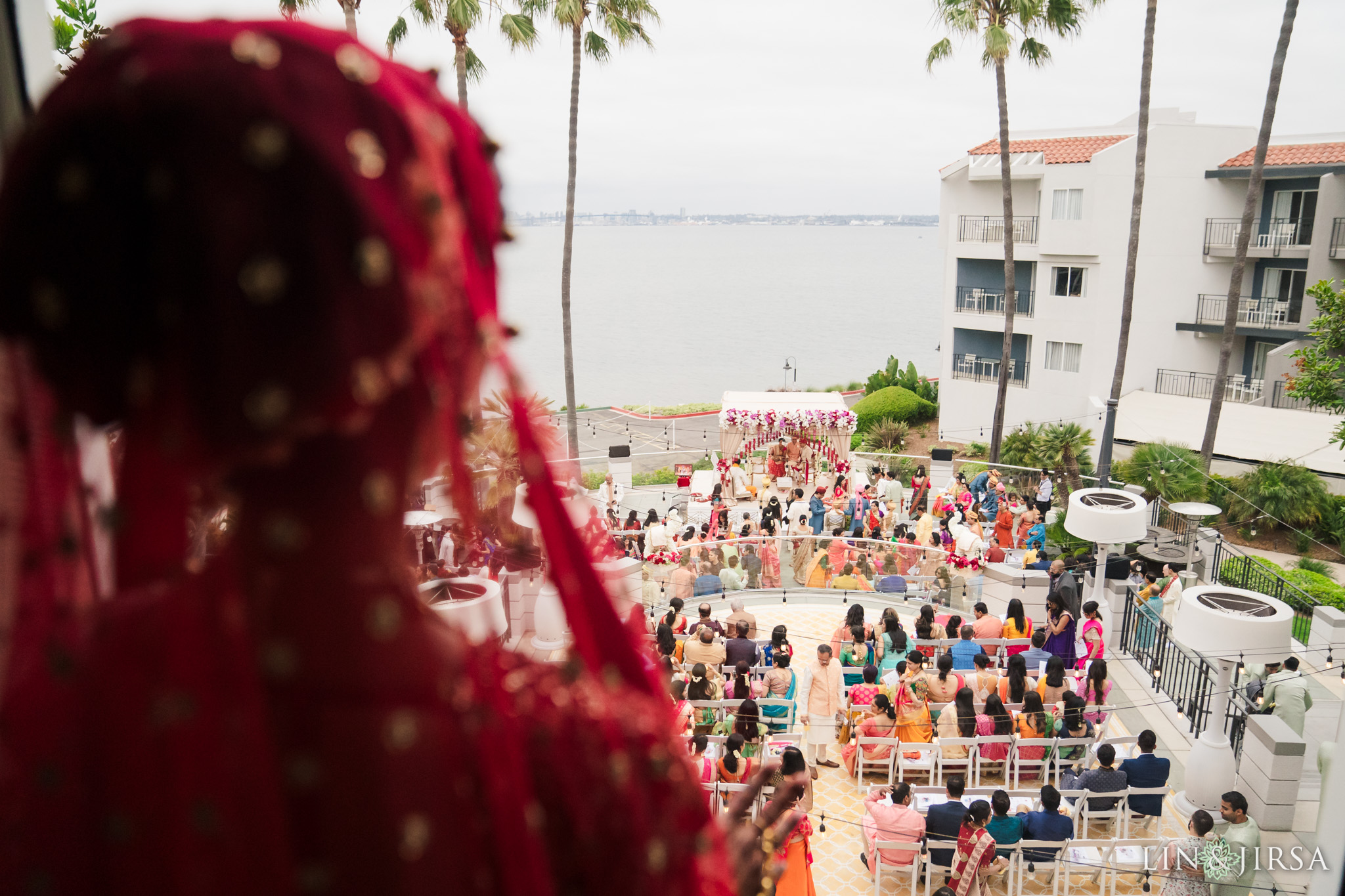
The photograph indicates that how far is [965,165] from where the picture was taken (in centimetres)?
2486

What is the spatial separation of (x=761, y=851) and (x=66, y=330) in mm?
731

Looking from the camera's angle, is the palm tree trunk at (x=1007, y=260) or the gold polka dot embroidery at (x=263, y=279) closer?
the gold polka dot embroidery at (x=263, y=279)

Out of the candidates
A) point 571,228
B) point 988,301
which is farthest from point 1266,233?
point 571,228

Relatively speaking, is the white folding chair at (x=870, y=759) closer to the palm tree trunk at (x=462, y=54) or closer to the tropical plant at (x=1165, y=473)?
the tropical plant at (x=1165, y=473)

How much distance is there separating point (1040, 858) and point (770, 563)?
5312mm

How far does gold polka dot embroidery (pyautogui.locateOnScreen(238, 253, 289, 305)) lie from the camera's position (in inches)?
20.2

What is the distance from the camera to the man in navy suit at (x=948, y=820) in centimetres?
550

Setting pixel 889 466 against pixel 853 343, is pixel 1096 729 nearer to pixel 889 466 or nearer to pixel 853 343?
pixel 889 466

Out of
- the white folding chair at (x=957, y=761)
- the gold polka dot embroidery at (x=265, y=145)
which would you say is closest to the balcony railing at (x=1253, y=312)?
the white folding chair at (x=957, y=761)

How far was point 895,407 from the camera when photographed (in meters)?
28.8

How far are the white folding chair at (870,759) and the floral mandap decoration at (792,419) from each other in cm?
1065

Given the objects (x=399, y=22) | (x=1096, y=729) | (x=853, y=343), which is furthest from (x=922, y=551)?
(x=853, y=343)

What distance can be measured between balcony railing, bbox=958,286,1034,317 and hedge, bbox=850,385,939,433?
4.16 meters

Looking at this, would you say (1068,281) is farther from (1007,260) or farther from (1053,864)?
(1053,864)
